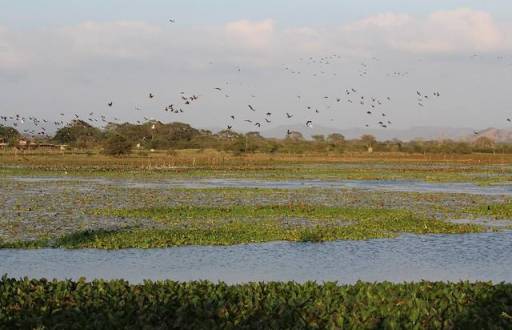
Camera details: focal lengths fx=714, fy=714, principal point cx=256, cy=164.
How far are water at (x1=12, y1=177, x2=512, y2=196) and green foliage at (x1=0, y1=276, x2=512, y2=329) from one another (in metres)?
37.3

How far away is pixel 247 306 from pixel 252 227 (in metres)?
15.7

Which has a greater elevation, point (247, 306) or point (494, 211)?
point (247, 306)

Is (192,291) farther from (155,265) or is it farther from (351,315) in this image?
(155,265)

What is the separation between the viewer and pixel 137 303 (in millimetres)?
11875

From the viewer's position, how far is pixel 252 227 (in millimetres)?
27453

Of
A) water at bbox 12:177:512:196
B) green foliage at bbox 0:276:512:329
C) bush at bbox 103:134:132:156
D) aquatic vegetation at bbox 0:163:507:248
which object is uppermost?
bush at bbox 103:134:132:156

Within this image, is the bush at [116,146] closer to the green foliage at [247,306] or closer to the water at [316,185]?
the water at [316,185]

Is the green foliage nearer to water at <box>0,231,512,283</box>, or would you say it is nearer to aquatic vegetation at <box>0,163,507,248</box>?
water at <box>0,231,512,283</box>

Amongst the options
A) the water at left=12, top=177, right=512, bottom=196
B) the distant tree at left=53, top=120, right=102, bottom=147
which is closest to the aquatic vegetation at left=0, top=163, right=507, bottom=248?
the water at left=12, top=177, right=512, bottom=196

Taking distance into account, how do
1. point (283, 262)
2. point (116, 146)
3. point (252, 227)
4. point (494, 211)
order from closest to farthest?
point (283, 262) → point (252, 227) → point (494, 211) → point (116, 146)

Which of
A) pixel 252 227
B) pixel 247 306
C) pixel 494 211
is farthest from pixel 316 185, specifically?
pixel 247 306

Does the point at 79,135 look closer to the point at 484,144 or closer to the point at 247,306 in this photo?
the point at 484,144

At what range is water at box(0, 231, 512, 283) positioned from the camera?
62.7 ft

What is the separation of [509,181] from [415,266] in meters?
44.8
